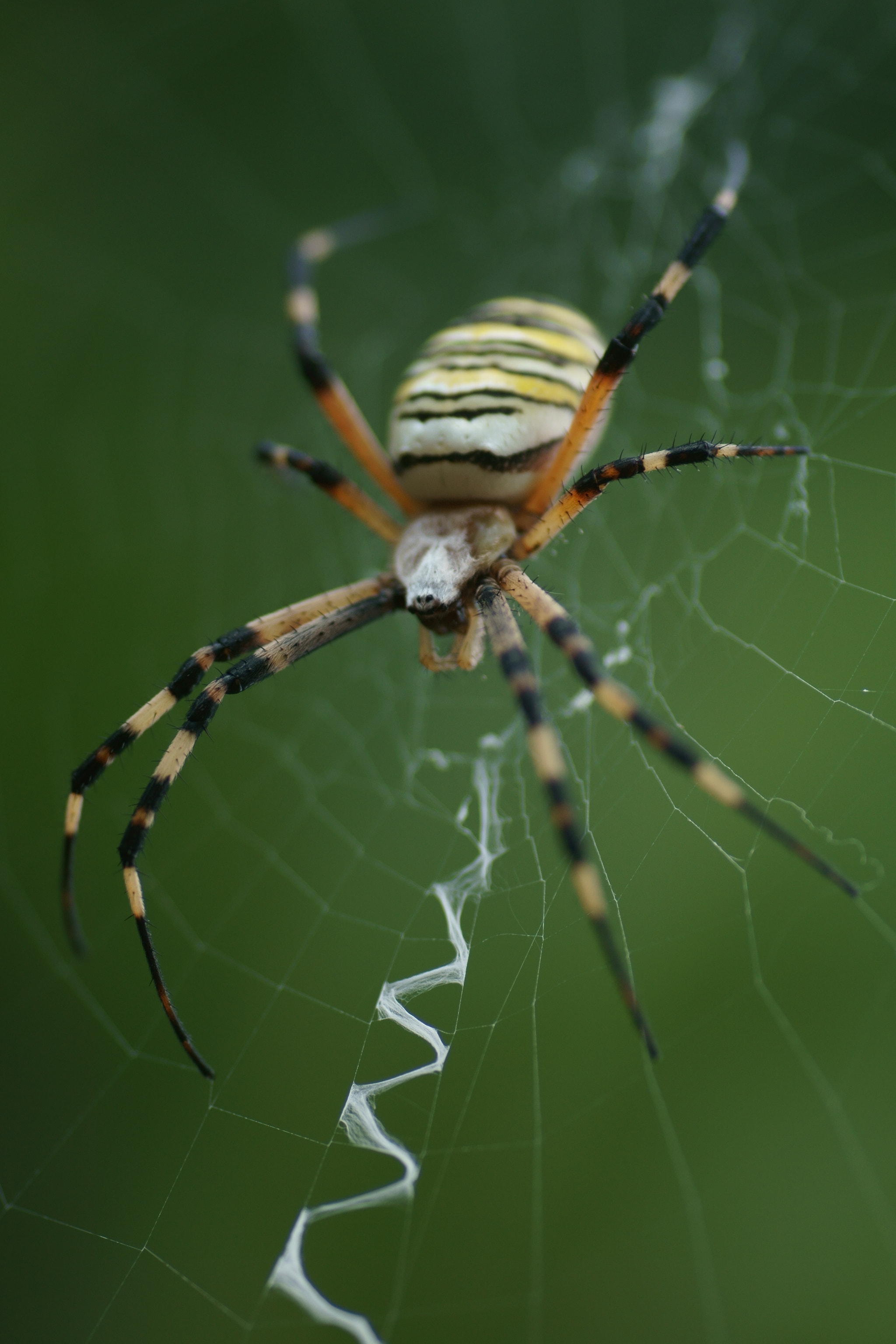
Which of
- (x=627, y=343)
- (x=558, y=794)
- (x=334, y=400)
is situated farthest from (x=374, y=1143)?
(x=334, y=400)

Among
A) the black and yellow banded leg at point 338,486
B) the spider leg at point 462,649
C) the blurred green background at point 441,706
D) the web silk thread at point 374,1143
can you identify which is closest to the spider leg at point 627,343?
the spider leg at point 462,649

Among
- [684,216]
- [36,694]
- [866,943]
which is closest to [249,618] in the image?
[36,694]

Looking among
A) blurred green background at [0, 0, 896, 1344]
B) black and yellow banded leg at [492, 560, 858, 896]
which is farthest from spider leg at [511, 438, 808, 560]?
blurred green background at [0, 0, 896, 1344]

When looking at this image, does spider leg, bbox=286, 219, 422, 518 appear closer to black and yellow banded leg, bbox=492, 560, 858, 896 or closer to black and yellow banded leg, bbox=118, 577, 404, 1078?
black and yellow banded leg, bbox=118, 577, 404, 1078


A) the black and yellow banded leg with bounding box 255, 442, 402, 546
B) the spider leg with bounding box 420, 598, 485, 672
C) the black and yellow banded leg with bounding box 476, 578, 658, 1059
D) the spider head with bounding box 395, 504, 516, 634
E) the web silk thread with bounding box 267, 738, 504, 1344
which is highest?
the black and yellow banded leg with bounding box 255, 442, 402, 546

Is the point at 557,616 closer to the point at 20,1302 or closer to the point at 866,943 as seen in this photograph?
the point at 866,943

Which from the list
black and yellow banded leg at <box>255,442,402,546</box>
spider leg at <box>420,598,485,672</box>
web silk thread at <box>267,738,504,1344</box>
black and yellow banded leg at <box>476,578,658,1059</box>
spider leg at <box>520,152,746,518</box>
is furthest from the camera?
black and yellow banded leg at <box>255,442,402,546</box>

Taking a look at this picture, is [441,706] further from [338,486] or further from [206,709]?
[206,709]
